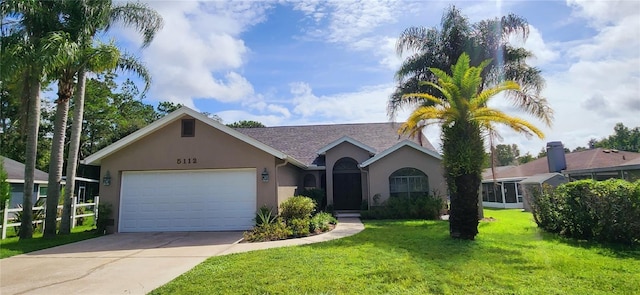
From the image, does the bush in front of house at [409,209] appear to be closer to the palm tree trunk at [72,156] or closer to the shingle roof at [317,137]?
the shingle roof at [317,137]

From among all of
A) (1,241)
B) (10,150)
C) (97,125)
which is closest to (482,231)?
(1,241)

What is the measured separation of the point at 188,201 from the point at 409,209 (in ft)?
31.2

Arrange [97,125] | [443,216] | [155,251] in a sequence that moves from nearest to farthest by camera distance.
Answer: [155,251], [443,216], [97,125]

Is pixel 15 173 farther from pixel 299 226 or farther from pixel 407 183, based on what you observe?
pixel 407 183

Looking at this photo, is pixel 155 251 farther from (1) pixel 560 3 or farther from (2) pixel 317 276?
(1) pixel 560 3

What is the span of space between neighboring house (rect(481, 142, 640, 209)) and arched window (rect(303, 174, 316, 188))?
31.9ft

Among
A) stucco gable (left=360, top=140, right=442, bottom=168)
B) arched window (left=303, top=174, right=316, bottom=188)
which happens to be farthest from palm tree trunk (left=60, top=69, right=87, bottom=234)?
stucco gable (left=360, top=140, right=442, bottom=168)

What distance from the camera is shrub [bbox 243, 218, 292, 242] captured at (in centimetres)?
1053

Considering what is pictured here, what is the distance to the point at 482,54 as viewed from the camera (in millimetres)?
16328

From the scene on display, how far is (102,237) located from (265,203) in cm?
558

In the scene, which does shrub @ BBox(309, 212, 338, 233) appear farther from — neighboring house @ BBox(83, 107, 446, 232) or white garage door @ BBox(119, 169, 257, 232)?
white garage door @ BBox(119, 169, 257, 232)

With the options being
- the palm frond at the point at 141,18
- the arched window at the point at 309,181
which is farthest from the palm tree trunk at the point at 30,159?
the arched window at the point at 309,181

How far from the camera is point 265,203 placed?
12664 millimetres

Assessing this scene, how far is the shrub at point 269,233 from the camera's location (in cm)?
1053
